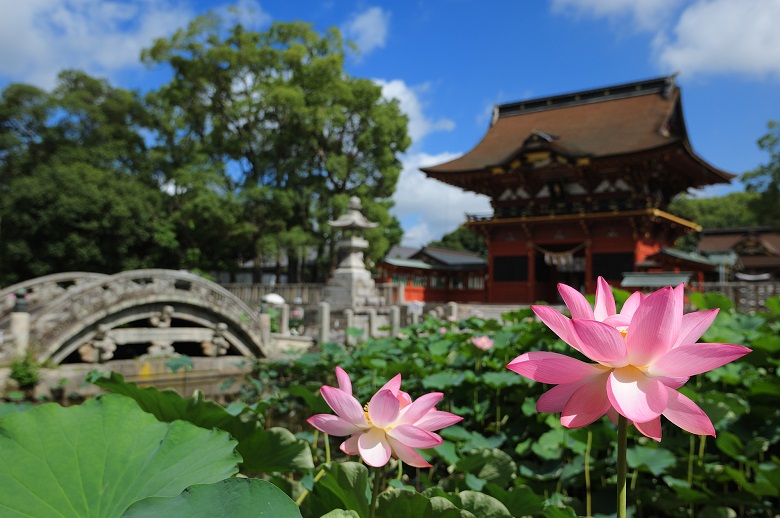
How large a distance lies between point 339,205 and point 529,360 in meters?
19.3

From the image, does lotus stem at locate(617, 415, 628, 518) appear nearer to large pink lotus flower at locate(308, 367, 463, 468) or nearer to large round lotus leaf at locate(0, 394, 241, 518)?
large pink lotus flower at locate(308, 367, 463, 468)

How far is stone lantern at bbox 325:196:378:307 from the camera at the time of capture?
14.2 metres

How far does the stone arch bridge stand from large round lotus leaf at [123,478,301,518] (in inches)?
330

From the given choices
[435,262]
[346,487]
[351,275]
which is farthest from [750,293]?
[346,487]

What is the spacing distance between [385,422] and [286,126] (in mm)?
20905

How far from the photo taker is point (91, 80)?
2330cm

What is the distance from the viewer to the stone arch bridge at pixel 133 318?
8.22 meters

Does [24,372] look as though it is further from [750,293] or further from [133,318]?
[750,293]

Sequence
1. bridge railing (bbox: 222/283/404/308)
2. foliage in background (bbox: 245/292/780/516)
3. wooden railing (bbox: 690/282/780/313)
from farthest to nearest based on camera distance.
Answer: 1. bridge railing (bbox: 222/283/404/308)
2. wooden railing (bbox: 690/282/780/313)
3. foliage in background (bbox: 245/292/780/516)

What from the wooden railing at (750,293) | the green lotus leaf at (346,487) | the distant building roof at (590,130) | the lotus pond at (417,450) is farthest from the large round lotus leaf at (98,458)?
the distant building roof at (590,130)

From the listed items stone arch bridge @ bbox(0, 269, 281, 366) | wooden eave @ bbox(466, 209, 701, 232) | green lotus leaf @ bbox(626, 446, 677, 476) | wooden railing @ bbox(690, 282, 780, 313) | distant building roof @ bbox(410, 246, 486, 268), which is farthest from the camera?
distant building roof @ bbox(410, 246, 486, 268)

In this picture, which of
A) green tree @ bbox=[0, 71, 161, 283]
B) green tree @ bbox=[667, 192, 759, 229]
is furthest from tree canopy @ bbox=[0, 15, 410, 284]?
green tree @ bbox=[667, 192, 759, 229]

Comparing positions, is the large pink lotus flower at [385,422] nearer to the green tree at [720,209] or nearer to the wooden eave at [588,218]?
the wooden eave at [588,218]

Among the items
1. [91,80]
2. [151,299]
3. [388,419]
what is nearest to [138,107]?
[91,80]
